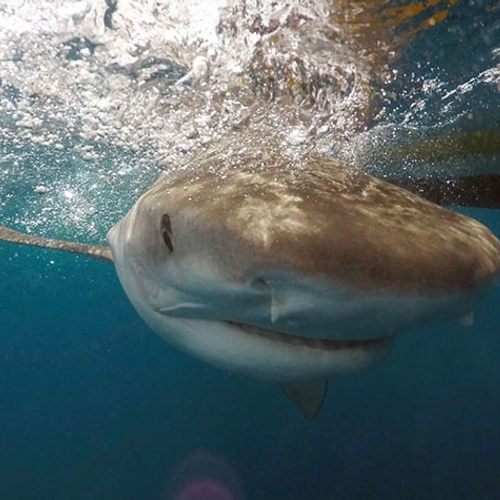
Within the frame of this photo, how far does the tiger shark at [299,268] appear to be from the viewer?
1848 millimetres

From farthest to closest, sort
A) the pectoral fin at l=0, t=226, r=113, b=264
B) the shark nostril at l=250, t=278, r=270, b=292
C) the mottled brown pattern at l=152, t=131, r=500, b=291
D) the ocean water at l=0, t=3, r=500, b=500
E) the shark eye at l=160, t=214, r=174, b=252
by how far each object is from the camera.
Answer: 1. the ocean water at l=0, t=3, r=500, b=500
2. the pectoral fin at l=0, t=226, r=113, b=264
3. the shark eye at l=160, t=214, r=174, b=252
4. the shark nostril at l=250, t=278, r=270, b=292
5. the mottled brown pattern at l=152, t=131, r=500, b=291

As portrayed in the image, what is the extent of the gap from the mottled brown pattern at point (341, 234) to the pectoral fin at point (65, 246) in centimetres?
277

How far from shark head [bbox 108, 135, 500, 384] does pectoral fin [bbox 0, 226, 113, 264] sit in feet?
8.06

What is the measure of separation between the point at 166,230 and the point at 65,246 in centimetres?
404

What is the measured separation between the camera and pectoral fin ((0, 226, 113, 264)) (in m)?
5.41

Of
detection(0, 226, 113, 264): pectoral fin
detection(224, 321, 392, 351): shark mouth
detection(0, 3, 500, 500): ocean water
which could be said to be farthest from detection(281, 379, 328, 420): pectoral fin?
detection(0, 3, 500, 500): ocean water

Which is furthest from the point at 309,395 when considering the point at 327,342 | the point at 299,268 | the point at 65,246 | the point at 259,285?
the point at 65,246

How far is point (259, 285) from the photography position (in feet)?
6.50

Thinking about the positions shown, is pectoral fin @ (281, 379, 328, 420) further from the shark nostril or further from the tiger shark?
the shark nostril

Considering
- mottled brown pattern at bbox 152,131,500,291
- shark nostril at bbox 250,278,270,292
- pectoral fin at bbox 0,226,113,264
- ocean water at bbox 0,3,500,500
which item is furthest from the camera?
ocean water at bbox 0,3,500,500

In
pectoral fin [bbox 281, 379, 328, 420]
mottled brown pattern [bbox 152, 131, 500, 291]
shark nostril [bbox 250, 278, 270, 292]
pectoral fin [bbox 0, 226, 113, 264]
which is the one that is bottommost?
pectoral fin [bbox 0, 226, 113, 264]

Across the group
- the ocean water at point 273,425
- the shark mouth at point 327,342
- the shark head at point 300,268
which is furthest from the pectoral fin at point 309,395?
the ocean water at point 273,425

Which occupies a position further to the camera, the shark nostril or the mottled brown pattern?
the shark nostril

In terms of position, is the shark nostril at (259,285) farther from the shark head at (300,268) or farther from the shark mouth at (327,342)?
the shark mouth at (327,342)
